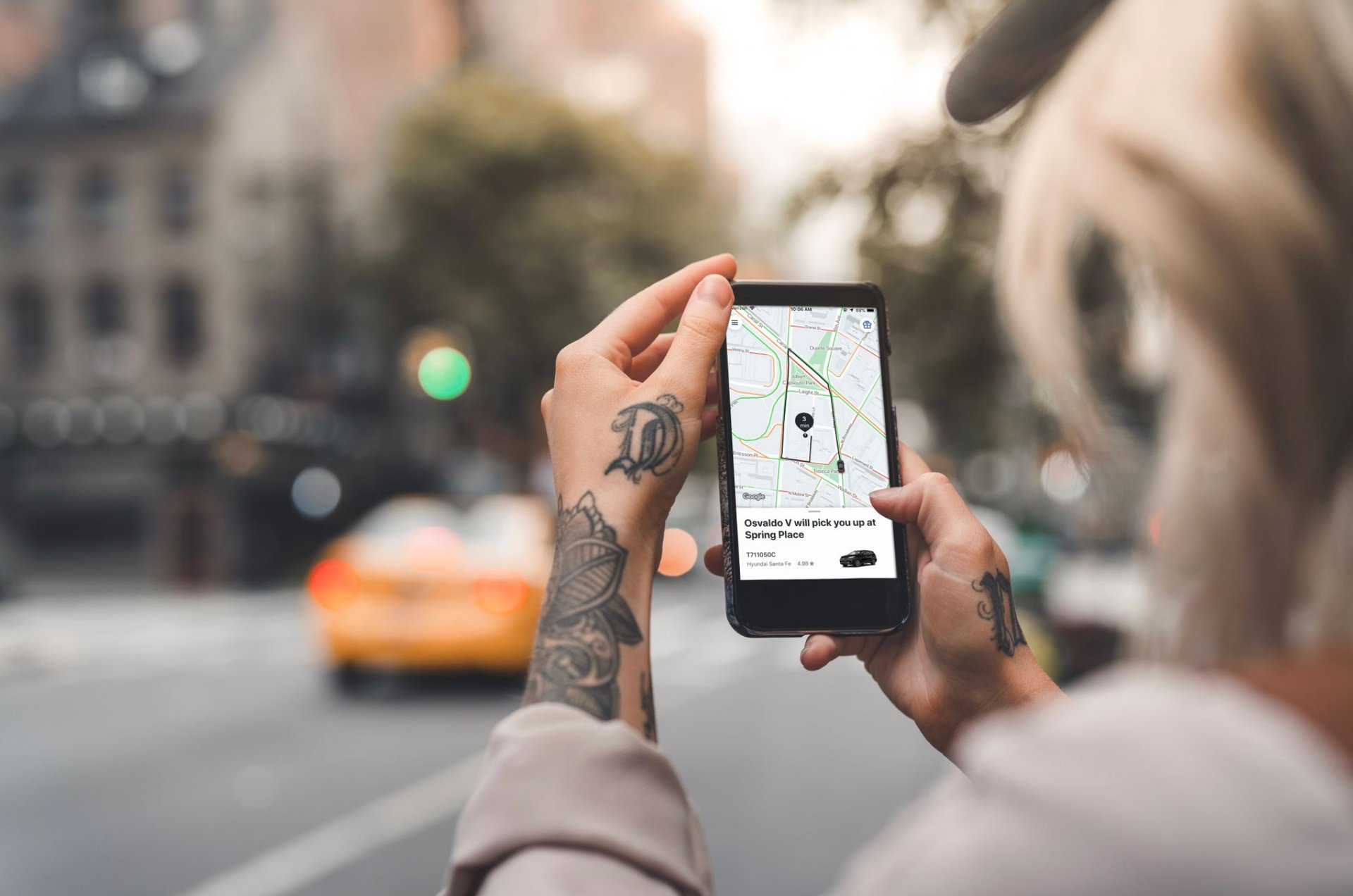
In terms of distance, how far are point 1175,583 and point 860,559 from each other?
2.84 feet

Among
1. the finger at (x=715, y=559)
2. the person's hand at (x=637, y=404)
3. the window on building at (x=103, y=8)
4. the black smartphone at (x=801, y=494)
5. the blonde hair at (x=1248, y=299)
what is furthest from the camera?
the window on building at (x=103, y=8)

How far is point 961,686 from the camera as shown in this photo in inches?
64.5

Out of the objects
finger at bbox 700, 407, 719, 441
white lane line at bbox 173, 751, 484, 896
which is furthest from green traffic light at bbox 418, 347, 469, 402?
finger at bbox 700, 407, 719, 441

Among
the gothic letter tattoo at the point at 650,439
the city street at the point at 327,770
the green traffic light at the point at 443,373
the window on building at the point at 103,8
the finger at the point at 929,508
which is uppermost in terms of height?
the window on building at the point at 103,8

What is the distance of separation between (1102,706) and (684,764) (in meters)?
8.03

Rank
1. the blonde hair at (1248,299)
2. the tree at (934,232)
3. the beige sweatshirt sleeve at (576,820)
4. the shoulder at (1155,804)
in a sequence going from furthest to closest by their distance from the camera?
the tree at (934,232), the beige sweatshirt sleeve at (576,820), the blonde hair at (1248,299), the shoulder at (1155,804)

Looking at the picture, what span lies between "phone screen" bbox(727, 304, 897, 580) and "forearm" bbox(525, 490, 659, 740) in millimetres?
407

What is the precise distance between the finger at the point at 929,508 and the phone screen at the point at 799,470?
0.15 ft

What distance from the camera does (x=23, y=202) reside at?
31891 mm

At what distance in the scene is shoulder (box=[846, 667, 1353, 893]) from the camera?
72 cm

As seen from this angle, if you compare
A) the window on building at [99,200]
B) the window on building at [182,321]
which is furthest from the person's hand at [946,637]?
the window on building at [99,200]

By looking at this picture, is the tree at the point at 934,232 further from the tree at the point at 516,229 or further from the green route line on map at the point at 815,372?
the tree at the point at 516,229

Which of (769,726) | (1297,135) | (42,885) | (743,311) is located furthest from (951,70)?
(769,726)

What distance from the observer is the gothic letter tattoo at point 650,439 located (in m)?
1.41
